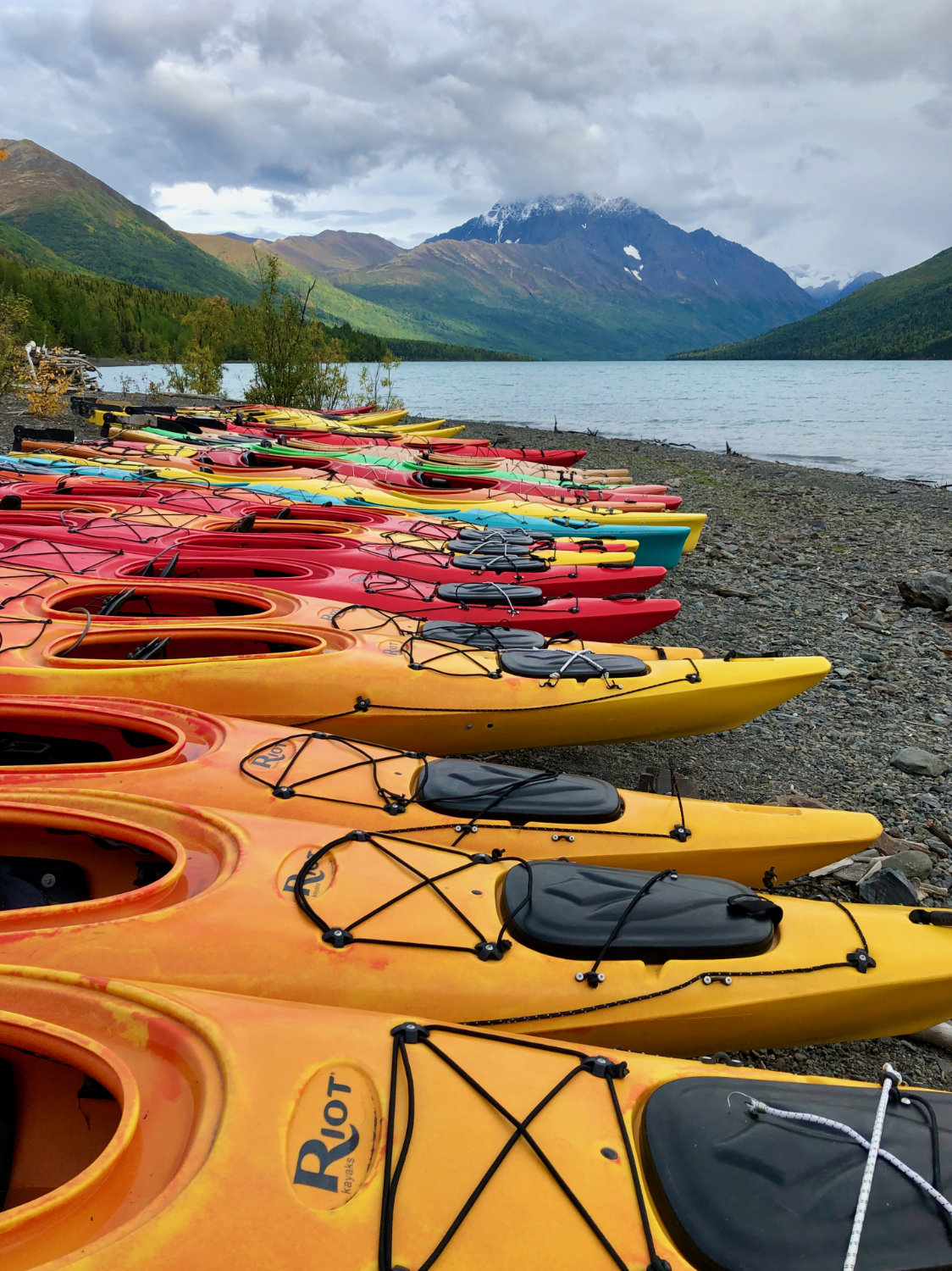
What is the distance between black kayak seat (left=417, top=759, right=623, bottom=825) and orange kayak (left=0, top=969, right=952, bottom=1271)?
1008mm

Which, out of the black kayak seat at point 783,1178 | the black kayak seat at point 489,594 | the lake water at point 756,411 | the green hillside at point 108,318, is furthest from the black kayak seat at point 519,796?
the green hillside at point 108,318

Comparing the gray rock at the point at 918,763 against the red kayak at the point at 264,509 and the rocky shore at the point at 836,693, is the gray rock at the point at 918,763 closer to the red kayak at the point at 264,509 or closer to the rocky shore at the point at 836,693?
the rocky shore at the point at 836,693

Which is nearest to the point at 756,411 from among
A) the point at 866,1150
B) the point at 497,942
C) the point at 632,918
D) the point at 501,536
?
the point at 501,536

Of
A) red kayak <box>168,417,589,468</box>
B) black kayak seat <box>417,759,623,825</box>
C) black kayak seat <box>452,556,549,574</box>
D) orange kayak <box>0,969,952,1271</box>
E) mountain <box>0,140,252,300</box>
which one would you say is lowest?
orange kayak <box>0,969,952,1271</box>

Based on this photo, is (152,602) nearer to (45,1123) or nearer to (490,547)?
(490,547)

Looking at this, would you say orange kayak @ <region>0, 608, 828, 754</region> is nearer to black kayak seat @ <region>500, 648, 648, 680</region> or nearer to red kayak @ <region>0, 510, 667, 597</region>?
black kayak seat @ <region>500, 648, 648, 680</region>

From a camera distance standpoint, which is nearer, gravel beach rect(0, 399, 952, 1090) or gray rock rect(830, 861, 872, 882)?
gray rock rect(830, 861, 872, 882)

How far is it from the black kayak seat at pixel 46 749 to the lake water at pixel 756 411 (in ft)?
64.9

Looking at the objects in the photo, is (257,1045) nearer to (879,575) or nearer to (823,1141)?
(823,1141)

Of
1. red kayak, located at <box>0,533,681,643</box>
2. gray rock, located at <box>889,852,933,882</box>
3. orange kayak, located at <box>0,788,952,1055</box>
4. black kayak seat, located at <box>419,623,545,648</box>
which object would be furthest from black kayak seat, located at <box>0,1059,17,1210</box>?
gray rock, located at <box>889,852,933,882</box>

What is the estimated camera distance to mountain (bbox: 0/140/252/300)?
447 feet

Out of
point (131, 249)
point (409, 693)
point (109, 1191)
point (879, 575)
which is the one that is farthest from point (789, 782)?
point (131, 249)

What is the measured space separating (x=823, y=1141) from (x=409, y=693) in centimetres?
259

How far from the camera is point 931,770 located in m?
4.09
